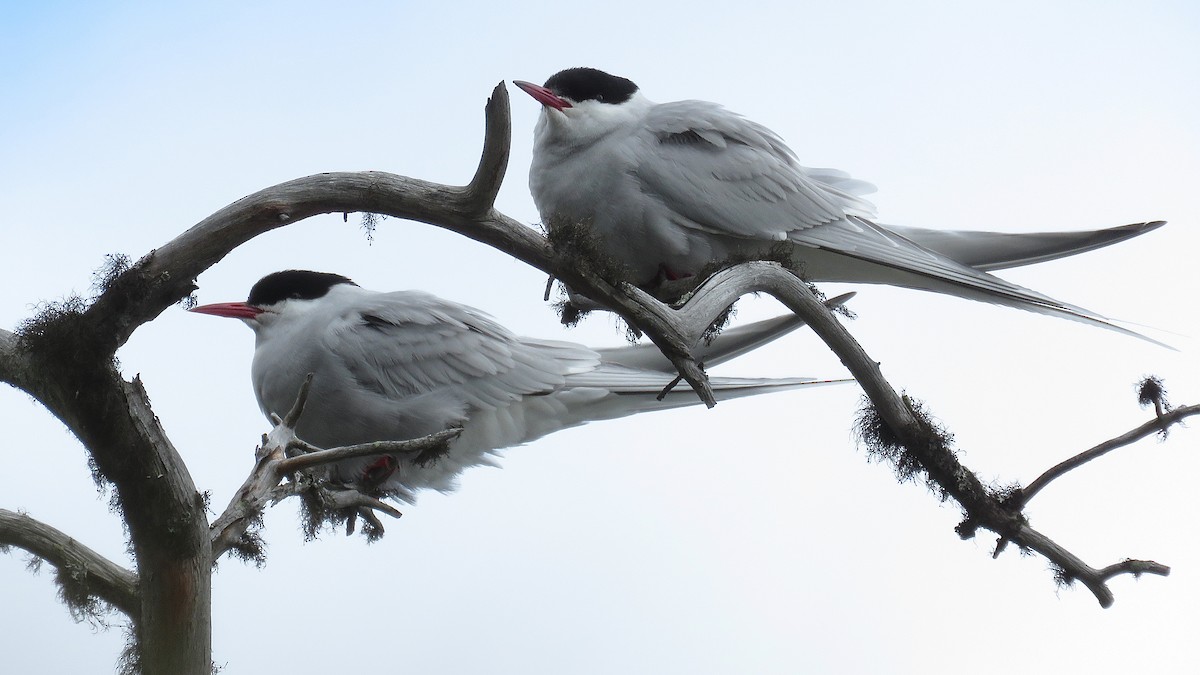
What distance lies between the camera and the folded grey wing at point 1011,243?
152 inches

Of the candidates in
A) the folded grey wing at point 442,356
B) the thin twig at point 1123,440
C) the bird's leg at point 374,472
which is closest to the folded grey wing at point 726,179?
the folded grey wing at point 442,356

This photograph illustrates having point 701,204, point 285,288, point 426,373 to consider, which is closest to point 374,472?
point 426,373

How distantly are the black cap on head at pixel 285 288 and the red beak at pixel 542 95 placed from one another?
3.89 ft

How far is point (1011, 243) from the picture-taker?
4.09 metres

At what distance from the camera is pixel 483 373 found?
4512 mm

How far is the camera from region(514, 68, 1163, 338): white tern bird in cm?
422

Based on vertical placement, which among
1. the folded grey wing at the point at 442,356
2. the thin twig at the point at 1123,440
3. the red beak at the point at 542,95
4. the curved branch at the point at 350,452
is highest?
the red beak at the point at 542,95

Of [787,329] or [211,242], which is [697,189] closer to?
[787,329]

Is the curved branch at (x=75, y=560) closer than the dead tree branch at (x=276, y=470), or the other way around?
the dead tree branch at (x=276, y=470)

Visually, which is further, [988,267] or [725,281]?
[988,267]

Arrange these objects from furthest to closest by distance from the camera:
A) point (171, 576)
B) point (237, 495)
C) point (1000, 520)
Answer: point (1000, 520), point (237, 495), point (171, 576)

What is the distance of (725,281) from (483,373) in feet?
4.31

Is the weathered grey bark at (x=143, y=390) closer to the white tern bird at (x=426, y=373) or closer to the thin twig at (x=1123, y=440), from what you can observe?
the white tern bird at (x=426, y=373)

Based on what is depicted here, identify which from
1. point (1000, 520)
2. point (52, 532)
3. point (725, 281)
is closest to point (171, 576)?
point (52, 532)
